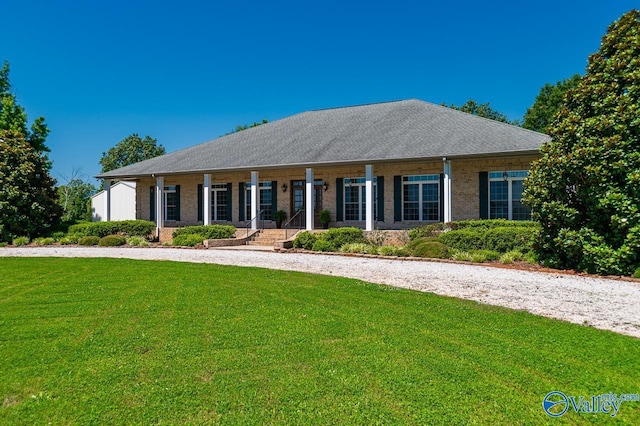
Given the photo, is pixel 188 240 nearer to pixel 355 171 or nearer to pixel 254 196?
pixel 254 196

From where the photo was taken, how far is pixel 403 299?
6.35 meters

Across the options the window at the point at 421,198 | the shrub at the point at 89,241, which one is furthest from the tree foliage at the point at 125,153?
the window at the point at 421,198

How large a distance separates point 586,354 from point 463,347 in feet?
3.73

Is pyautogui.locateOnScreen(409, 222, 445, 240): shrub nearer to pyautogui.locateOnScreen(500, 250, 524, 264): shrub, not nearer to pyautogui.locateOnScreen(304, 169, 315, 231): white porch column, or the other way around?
pyautogui.locateOnScreen(500, 250, 524, 264): shrub

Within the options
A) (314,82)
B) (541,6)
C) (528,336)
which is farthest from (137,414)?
(314,82)

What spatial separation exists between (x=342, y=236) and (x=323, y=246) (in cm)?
91

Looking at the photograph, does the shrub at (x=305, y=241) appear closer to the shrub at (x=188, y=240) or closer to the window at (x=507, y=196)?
the shrub at (x=188, y=240)

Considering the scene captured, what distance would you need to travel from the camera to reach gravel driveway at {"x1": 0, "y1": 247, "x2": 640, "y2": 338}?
18.6 ft

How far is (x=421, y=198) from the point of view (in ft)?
58.4

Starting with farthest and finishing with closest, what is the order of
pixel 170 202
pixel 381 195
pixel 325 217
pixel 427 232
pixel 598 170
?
pixel 170 202
pixel 325 217
pixel 381 195
pixel 427 232
pixel 598 170

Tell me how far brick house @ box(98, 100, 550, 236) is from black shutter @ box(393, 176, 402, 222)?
0.04 meters

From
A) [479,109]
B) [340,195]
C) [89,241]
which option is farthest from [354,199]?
[479,109]

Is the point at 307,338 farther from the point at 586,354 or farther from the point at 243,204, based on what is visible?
the point at 243,204

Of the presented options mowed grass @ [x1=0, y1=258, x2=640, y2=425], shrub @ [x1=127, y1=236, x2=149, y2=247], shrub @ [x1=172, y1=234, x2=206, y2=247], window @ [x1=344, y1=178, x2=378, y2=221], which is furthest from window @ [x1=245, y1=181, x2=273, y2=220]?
mowed grass @ [x1=0, y1=258, x2=640, y2=425]
